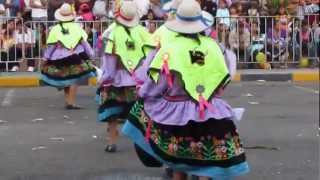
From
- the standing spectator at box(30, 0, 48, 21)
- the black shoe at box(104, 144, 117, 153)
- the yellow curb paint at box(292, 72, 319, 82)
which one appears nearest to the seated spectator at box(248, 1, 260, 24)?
the yellow curb paint at box(292, 72, 319, 82)

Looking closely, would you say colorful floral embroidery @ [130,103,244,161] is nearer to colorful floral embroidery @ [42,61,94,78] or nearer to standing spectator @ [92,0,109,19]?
colorful floral embroidery @ [42,61,94,78]

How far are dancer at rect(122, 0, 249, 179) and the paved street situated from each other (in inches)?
66.2

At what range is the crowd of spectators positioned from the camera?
19.0 m

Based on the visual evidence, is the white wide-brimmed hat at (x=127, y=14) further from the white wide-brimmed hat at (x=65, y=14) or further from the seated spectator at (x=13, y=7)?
the seated spectator at (x=13, y=7)

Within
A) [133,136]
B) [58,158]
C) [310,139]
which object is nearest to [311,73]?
[310,139]

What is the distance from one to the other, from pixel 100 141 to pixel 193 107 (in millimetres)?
4004

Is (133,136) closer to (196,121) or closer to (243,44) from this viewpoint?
(196,121)

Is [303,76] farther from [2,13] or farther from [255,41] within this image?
[2,13]

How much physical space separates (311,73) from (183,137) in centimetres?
1284

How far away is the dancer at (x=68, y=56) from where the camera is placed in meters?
13.0

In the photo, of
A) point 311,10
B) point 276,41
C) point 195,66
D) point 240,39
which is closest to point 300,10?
point 311,10

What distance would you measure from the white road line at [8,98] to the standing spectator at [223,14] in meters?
5.25

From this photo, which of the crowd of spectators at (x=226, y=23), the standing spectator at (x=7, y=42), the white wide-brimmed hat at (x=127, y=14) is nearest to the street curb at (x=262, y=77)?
the standing spectator at (x=7, y=42)

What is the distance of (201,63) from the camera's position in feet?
20.2
